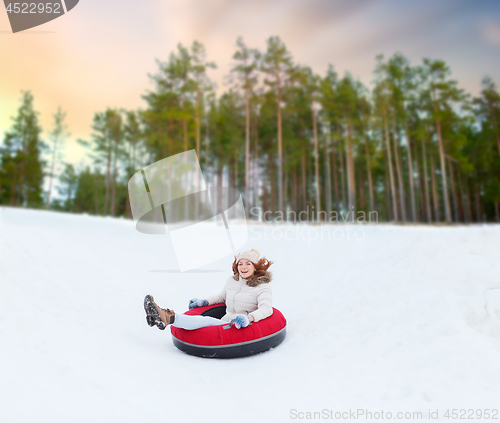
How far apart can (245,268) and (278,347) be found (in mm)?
1156

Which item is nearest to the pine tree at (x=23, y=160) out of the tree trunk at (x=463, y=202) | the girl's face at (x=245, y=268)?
the girl's face at (x=245, y=268)

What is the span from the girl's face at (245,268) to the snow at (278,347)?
3.48 feet

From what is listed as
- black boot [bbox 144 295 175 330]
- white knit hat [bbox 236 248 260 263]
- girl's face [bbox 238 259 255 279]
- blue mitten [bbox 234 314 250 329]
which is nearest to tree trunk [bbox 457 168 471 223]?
white knit hat [bbox 236 248 260 263]

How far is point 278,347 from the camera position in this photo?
12.5ft

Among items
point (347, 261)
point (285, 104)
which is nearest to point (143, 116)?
point (285, 104)

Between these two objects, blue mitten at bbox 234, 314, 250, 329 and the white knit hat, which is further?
the white knit hat

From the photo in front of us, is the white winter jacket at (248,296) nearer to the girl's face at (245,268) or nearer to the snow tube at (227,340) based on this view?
the girl's face at (245,268)

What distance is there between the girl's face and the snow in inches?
41.8

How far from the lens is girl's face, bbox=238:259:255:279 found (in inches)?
158

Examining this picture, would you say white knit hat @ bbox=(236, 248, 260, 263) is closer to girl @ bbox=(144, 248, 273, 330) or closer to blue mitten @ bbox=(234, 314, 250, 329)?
girl @ bbox=(144, 248, 273, 330)

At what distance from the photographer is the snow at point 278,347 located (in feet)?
7.30

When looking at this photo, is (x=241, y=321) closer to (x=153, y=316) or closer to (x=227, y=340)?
(x=227, y=340)

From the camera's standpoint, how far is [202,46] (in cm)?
1914

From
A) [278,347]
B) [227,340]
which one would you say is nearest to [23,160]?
[227,340]
